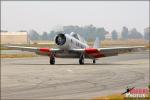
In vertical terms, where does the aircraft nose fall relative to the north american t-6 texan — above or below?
above

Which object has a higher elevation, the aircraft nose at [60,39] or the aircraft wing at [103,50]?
the aircraft nose at [60,39]

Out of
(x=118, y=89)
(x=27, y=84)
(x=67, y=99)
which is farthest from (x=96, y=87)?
(x=67, y=99)

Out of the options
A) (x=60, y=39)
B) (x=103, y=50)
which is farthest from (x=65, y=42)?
(x=103, y=50)

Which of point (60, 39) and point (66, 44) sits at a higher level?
point (60, 39)

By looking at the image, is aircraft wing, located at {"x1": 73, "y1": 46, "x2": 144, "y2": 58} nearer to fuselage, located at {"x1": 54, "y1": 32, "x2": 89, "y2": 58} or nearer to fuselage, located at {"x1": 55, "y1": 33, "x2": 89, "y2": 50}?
fuselage, located at {"x1": 54, "y1": 32, "x2": 89, "y2": 58}

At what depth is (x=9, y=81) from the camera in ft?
68.5

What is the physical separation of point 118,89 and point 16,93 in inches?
171

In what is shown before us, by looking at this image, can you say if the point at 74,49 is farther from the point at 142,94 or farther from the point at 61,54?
the point at 142,94

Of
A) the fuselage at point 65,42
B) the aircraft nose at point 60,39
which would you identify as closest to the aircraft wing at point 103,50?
the fuselage at point 65,42

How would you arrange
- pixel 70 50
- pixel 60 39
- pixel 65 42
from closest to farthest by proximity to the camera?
pixel 65 42, pixel 60 39, pixel 70 50

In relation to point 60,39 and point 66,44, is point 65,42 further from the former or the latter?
point 60,39

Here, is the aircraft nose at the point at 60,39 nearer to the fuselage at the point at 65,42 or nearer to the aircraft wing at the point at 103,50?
the fuselage at the point at 65,42

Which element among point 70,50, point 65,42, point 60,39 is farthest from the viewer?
point 70,50

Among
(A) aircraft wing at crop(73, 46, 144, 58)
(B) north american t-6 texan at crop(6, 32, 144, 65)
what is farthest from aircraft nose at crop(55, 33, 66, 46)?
(A) aircraft wing at crop(73, 46, 144, 58)
